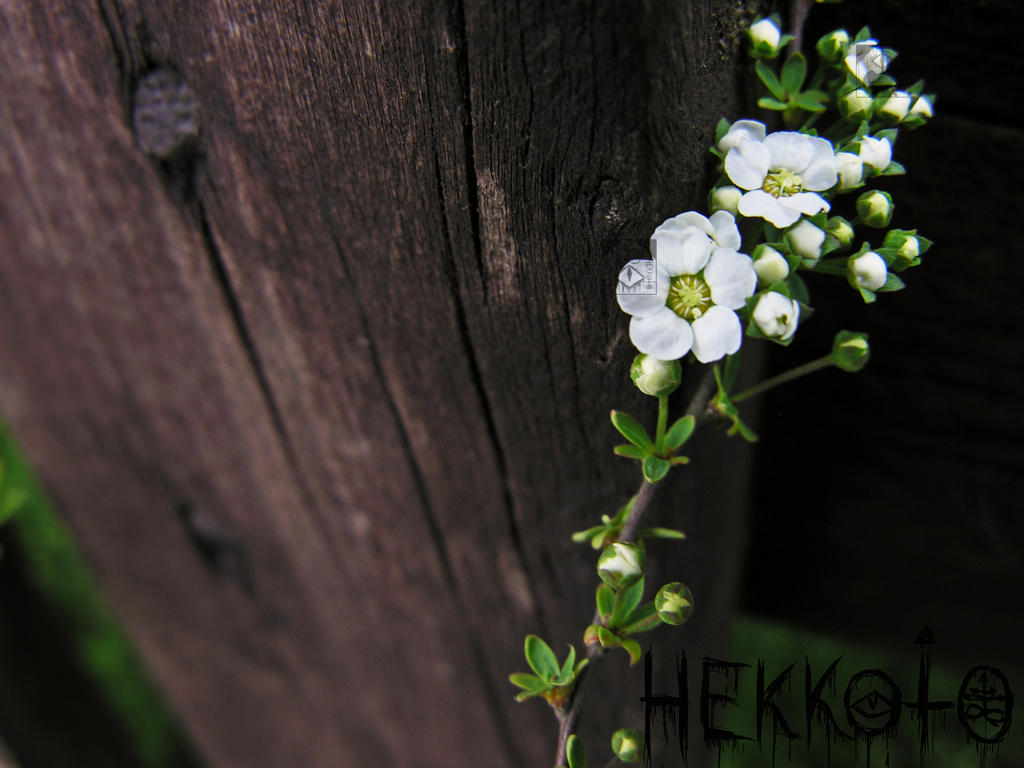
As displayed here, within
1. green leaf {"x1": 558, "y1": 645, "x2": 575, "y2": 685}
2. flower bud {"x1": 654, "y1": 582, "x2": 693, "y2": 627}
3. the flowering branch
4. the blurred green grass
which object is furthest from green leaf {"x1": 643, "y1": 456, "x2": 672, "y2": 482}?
the blurred green grass

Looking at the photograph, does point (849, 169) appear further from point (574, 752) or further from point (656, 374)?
point (574, 752)

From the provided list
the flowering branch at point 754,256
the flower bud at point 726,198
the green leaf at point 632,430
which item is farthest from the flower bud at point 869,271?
the green leaf at point 632,430

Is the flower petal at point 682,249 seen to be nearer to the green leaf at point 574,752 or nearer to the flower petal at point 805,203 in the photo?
the flower petal at point 805,203

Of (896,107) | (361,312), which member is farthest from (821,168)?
(361,312)

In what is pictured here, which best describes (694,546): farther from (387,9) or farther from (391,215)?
(387,9)

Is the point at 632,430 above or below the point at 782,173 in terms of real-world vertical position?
below

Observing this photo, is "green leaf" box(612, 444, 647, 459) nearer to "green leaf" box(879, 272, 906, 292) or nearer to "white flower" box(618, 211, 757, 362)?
"white flower" box(618, 211, 757, 362)
